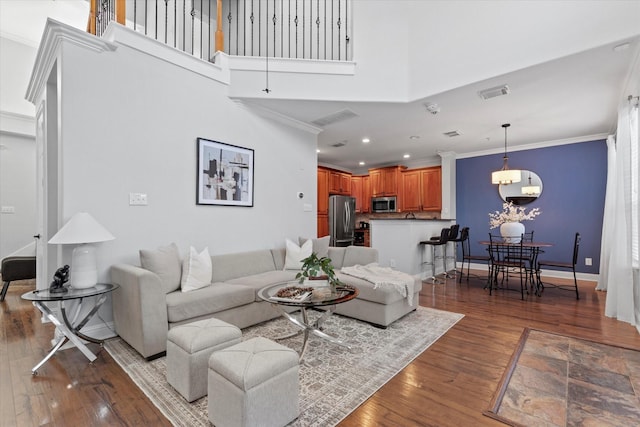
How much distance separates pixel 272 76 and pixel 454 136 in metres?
3.67

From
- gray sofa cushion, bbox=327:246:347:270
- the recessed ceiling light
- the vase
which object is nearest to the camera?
the recessed ceiling light

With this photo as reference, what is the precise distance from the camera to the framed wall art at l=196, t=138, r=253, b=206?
3621 millimetres

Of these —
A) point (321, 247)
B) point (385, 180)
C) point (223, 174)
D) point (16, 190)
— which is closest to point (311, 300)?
point (321, 247)

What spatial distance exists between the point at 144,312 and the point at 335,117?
144 inches

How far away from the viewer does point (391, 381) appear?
6.89 feet

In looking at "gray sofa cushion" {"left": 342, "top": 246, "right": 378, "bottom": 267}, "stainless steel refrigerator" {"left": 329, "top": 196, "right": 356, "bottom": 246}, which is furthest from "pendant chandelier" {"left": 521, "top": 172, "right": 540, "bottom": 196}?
"gray sofa cushion" {"left": 342, "top": 246, "right": 378, "bottom": 267}

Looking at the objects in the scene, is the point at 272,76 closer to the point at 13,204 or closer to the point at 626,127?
the point at 626,127

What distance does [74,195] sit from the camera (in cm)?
266

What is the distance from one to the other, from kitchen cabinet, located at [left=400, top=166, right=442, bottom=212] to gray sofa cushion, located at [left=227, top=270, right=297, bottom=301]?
457 cm

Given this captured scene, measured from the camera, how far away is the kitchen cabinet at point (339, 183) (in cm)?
766

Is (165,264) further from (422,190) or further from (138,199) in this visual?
(422,190)

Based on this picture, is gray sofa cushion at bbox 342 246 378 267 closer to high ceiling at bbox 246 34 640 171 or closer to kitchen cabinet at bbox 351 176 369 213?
high ceiling at bbox 246 34 640 171

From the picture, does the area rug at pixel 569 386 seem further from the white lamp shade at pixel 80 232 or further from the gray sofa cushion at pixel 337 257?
the white lamp shade at pixel 80 232

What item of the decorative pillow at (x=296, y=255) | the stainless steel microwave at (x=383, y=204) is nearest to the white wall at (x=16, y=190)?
the decorative pillow at (x=296, y=255)
